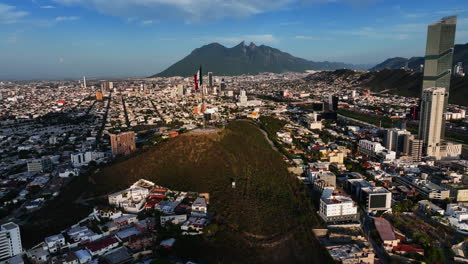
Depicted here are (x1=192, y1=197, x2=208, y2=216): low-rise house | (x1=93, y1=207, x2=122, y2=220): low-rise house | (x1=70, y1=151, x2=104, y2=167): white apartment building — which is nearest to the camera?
(x1=93, y1=207, x2=122, y2=220): low-rise house

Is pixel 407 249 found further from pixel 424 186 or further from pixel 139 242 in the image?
pixel 139 242

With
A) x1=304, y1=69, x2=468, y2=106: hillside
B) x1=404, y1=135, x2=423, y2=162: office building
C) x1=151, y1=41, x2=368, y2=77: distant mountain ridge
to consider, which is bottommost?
x1=404, y1=135, x2=423, y2=162: office building

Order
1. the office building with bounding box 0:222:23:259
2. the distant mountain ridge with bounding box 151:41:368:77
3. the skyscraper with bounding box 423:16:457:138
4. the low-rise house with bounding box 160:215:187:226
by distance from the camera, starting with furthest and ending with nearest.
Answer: the distant mountain ridge with bounding box 151:41:368:77 → the skyscraper with bounding box 423:16:457:138 → the low-rise house with bounding box 160:215:187:226 → the office building with bounding box 0:222:23:259

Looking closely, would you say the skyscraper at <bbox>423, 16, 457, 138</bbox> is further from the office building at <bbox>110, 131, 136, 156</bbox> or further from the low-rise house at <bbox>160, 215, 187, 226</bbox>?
the office building at <bbox>110, 131, 136, 156</bbox>

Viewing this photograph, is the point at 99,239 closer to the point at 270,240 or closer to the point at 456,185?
the point at 270,240

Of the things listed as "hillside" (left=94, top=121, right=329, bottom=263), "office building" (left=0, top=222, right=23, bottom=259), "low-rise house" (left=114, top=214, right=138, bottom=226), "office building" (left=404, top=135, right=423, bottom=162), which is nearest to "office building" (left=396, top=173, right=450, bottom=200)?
"office building" (left=404, top=135, right=423, bottom=162)

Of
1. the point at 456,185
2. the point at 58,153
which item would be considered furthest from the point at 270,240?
the point at 58,153

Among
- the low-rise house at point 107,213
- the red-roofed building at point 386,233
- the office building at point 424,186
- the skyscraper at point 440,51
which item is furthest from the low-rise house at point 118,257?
the skyscraper at point 440,51

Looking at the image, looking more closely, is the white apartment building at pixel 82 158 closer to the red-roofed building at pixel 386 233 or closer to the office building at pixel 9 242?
the office building at pixel 9 242
